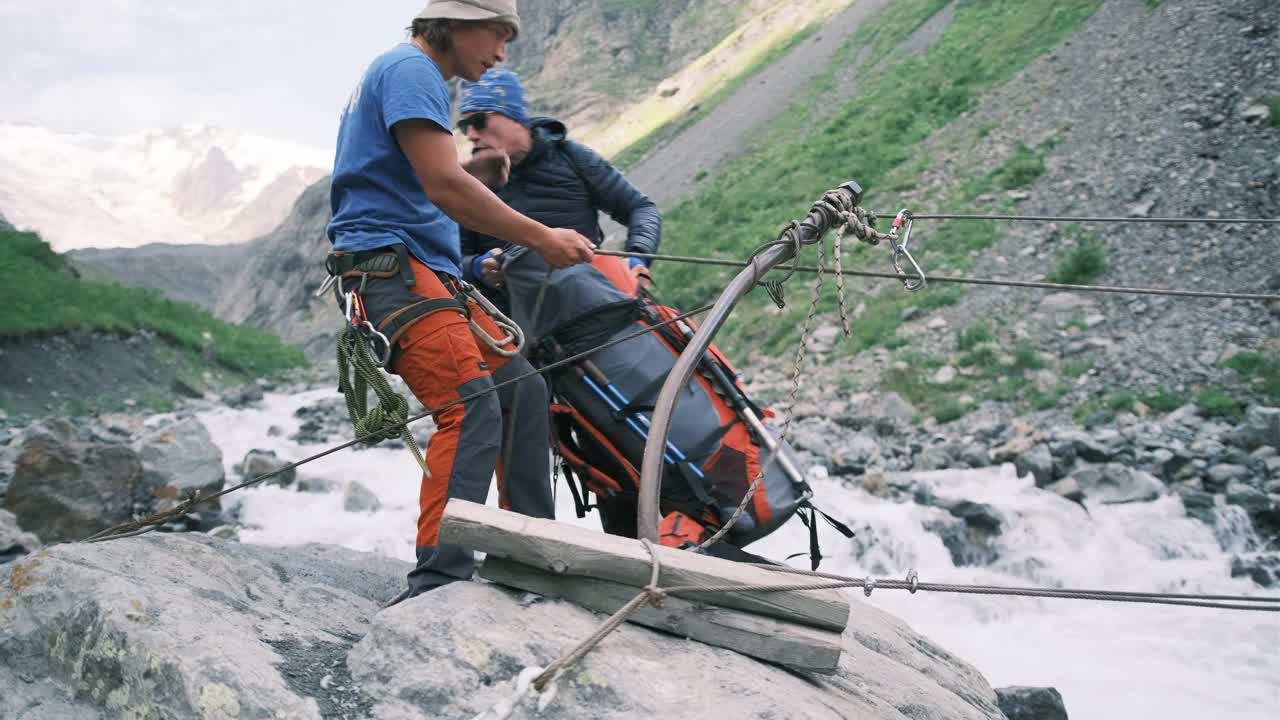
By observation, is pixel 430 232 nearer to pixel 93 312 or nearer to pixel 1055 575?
pixel 1055 575

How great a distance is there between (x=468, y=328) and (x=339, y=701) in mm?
1423

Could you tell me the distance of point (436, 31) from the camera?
3.35 m

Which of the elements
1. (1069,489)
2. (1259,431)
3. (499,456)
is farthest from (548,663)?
(1259,431)

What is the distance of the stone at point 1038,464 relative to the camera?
825 centimetres

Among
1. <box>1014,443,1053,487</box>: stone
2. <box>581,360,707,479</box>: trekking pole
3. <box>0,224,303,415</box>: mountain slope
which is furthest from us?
<box>0,224,303,415</box>: mountain slope

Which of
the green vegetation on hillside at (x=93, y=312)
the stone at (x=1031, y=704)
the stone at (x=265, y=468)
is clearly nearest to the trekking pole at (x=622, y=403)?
the stone at (x=1031, y=704)

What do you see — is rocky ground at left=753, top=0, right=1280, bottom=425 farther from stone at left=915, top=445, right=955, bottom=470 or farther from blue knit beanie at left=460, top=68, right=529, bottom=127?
blue knit beanie at left=460, top=68, right=529, bottom=127

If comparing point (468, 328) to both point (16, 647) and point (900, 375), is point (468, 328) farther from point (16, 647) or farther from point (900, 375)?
point (900, 375)

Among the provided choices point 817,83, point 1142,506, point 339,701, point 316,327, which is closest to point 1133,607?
point 1142,506

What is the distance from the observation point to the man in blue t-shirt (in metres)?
3.15

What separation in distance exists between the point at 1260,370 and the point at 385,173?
8.81 metres

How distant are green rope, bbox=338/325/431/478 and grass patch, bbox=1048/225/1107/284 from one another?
9.70 metres

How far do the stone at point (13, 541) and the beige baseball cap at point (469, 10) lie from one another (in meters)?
4.71

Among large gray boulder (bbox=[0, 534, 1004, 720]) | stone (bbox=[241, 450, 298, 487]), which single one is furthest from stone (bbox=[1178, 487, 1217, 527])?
stone (bbox=[241, 450, 298, 487])
